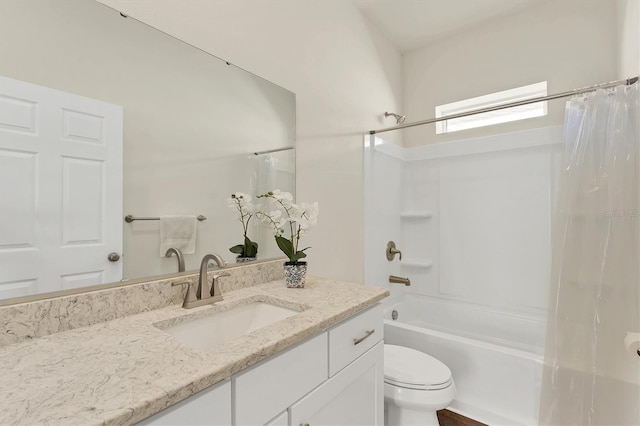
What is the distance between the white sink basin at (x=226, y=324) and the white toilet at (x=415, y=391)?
2.44ft

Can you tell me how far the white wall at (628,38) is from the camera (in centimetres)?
137

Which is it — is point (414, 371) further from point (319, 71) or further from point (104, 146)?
point (319, 71)

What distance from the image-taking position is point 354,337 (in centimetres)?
104

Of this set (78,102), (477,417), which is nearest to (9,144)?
(78,102)

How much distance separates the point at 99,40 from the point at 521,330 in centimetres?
293

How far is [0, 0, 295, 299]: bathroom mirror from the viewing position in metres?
0.78

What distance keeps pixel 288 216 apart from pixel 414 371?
1002 mm

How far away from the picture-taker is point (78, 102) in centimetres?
88

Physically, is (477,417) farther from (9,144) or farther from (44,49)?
(44,49)

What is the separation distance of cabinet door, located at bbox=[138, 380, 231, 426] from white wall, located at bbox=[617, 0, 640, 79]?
6.93 ft

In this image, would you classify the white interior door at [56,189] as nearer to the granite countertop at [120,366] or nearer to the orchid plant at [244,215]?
the granite countertop at [120,366]

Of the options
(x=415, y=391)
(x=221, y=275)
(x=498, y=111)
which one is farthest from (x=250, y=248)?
(x=498, y=111)

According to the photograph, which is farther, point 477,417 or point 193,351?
point 477,417

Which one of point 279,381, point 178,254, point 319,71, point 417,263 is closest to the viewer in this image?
point 279,381
